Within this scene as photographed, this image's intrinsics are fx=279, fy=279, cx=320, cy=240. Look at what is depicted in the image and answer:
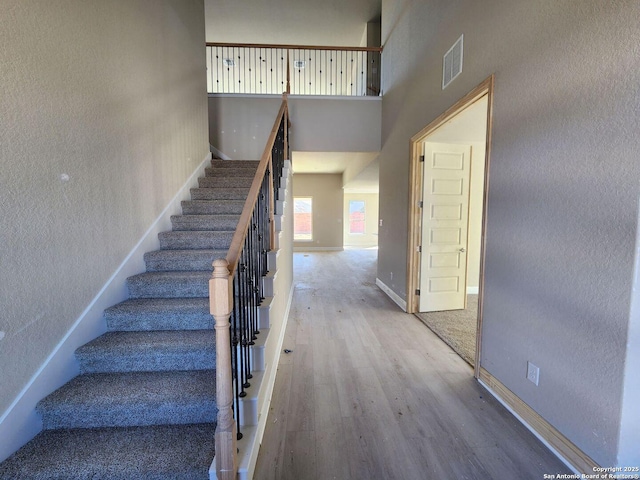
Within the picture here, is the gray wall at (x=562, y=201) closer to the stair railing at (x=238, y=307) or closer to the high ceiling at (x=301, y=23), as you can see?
the stair railing at (x=238, y=307)

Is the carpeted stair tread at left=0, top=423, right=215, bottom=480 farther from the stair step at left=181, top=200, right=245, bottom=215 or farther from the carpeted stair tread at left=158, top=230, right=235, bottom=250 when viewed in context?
the stair step at left=181, top=200, right=245, bottom=215

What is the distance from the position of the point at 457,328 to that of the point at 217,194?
327cm

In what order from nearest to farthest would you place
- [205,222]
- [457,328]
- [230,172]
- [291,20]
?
[205,222] → [457,328] → [230,172] → [291,20]

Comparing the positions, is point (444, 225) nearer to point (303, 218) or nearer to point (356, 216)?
point (303, 218)

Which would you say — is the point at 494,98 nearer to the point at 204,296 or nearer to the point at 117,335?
the point at 204,296

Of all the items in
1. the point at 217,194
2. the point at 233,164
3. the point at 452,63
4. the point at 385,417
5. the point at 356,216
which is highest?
the point at 452,63

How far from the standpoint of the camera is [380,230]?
16.5 ft

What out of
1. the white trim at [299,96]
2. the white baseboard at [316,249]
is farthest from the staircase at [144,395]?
the white baseboard at [316,249]

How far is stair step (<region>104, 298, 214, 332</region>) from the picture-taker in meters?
1.99

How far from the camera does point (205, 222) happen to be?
297cm

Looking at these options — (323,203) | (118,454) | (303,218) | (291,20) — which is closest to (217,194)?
(118,454)

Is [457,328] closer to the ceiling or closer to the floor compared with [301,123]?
closer to the floor

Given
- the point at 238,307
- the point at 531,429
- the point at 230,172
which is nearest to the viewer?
the point at 238,307

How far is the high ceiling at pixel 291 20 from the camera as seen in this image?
561 cm
